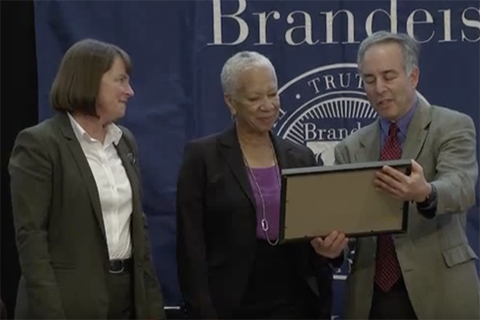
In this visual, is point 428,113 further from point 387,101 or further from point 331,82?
point 331,82

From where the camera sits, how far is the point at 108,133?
2586 millimetres

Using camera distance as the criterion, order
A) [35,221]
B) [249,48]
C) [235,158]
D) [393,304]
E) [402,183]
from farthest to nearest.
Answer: [249,48] → [235,158] → [393,304] → [35,221] → [402,183]

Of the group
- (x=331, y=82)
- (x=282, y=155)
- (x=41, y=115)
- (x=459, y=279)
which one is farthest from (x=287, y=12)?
(x=459, y=279)

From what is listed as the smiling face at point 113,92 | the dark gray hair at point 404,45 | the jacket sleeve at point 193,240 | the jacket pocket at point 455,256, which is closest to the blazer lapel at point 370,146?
the dark gray hair at point 404,45

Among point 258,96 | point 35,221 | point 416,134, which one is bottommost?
point 35,221

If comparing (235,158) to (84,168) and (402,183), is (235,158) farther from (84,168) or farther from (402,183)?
(402,183)

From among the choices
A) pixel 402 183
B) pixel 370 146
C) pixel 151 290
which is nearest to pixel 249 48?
pixel 370 146

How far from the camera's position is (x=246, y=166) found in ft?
8.46

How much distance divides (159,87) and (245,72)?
28.5 inches

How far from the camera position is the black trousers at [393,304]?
245cm

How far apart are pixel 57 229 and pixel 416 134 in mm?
1070

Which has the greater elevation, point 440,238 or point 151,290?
point 440,238

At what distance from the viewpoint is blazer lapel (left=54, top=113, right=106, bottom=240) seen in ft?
7.94

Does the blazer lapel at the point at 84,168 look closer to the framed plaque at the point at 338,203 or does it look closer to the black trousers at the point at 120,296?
the black trousers at the point at 120,296
